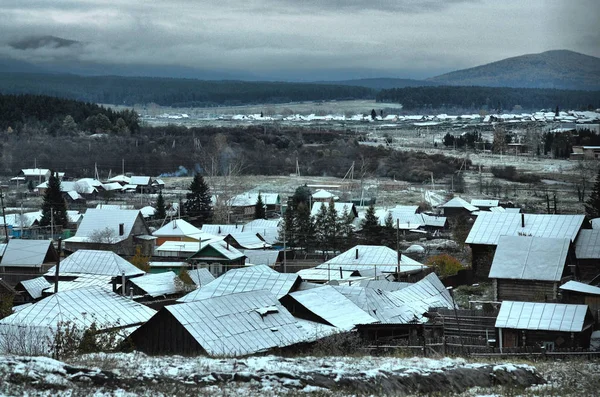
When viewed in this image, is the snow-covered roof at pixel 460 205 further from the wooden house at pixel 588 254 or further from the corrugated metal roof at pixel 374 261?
the wooden house at pixel 588 254

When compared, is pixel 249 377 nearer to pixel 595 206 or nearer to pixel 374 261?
pixel 374 261

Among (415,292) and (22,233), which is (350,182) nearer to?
(22,233)

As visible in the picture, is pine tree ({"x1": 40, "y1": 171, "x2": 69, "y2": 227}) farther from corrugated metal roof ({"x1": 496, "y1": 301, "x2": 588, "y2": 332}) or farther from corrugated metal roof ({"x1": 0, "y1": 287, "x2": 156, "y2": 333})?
corrugated metal roof ({"x1": 496, "y1": 301, "x2": 588, "y2": 332})

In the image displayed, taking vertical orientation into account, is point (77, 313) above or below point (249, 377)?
below

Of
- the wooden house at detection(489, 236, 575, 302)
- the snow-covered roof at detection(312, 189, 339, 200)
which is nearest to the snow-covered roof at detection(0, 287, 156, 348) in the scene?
the wooden house at detection(489, 236, 575, 302)

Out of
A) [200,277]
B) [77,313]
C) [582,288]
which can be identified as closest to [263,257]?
[200,277]

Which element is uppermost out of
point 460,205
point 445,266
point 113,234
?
point 445,266

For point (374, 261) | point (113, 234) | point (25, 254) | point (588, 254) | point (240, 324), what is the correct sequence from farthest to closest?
point (113, 234) < point (25, 254) < point (374, 261) < point (588, 254) < point (240, 324)

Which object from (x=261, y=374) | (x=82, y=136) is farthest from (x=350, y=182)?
(x=261, y=374)
